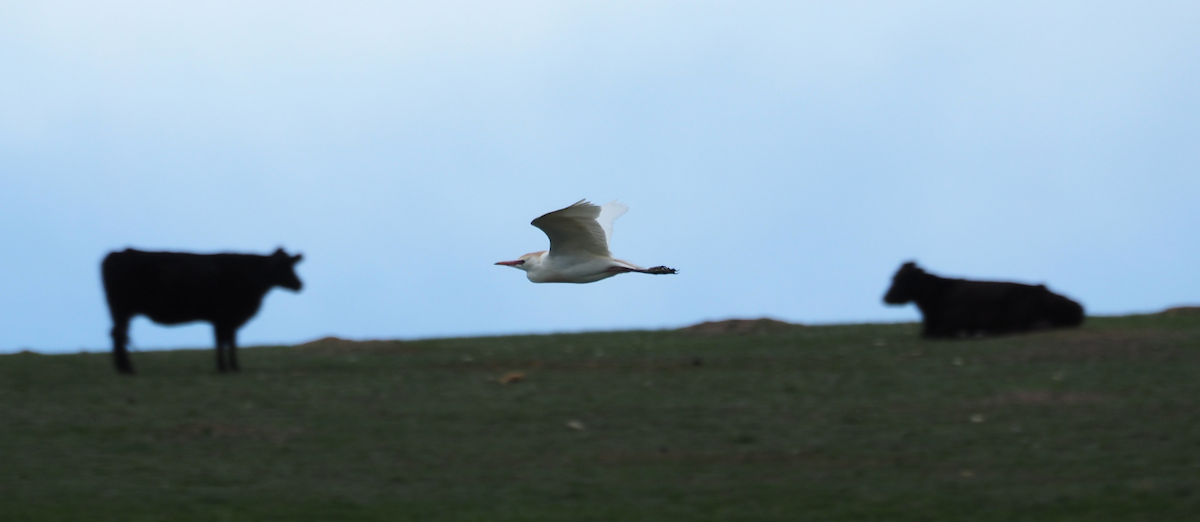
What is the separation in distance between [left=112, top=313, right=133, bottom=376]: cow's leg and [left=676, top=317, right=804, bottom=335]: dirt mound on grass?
22.3 ft

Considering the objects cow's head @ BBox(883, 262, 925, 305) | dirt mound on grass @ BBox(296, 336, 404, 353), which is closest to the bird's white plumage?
dirt mound on grass @ BBox(296, 336, 404, 353)

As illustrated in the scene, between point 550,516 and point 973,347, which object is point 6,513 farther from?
point 973,347

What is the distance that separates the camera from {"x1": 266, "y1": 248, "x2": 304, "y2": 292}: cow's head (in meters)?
14.8

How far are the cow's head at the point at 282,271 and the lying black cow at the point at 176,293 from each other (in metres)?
0.42

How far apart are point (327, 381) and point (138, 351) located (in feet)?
17.7

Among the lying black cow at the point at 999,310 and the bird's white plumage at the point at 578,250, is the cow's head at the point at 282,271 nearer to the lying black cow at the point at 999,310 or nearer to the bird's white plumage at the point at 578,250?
the bird's white plumage at the point at 578,250

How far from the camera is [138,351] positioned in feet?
56.5

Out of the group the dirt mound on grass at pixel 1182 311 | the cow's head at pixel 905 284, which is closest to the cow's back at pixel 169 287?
the cow's head at pixel 905 284

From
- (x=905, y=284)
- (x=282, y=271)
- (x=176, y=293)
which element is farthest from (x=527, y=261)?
(x=905, y=284)

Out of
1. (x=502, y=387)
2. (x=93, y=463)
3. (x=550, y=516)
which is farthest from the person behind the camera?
(x=502, y=387)

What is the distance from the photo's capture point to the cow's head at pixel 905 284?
16.2 meters

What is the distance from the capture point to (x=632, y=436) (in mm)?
9727

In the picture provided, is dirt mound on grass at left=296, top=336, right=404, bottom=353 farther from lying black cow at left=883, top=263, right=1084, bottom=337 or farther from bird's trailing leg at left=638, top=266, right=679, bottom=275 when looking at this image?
lying black cow at left=883, top=263, right=1084, bottom=337

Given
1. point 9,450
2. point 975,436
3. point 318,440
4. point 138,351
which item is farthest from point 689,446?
point 138,351
